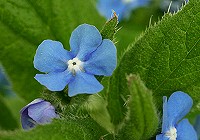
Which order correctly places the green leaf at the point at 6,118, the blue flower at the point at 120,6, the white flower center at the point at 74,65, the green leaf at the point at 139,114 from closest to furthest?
the green leaf at the point at 139,114 < the white flower center at the point at 74,65 < the green leaf at the point at 6,118 < the blue flower at the point at 120,6

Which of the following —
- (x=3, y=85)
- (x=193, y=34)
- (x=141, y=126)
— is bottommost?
(x=141, y=126)

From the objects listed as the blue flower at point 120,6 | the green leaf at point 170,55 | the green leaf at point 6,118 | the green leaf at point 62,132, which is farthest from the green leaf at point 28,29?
the blue flower at point 120,6

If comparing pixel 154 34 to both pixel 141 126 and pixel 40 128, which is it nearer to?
pixel 141 126

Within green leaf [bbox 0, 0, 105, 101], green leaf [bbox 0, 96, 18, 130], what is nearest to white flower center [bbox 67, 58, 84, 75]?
green leaf [bbox 0, 0, 105, 101]

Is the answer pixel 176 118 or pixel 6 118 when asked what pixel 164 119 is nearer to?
pixel 176 118

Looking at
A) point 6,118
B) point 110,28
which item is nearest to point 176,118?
point 110,28

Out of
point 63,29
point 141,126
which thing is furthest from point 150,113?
point 63,29

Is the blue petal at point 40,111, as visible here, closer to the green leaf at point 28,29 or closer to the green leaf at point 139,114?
the green leaf at point 139,114
